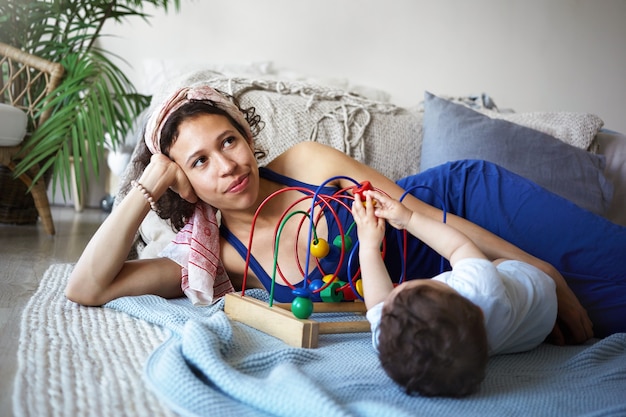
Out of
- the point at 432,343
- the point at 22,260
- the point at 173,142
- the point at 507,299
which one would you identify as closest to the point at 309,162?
the point at 173,142

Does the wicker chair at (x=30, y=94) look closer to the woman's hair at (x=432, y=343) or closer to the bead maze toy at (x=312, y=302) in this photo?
the bead maze toy at (x=312, y=302)

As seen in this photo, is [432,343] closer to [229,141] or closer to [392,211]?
[392,211]

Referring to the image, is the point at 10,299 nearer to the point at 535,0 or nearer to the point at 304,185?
the point at 304,185

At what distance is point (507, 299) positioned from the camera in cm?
107

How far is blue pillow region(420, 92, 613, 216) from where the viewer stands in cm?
207

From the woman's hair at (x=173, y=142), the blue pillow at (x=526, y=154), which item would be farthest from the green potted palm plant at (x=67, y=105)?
the blue pillow at (x=526, y=154)

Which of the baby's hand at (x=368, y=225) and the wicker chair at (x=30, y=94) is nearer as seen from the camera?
the baby's hand at (x=368, y=225)

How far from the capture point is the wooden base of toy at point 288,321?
1.18 meters

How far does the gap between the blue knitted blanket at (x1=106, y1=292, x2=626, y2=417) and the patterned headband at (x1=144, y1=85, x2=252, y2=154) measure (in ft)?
1.54

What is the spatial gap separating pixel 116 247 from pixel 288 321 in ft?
1.62

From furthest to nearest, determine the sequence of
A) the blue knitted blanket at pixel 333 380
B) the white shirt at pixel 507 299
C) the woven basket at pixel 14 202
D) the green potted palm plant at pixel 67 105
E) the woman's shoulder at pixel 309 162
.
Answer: the woven basket at pixel 14 202 → the green potted palm plant at pixel 67 105 → the woman's shoulder at pixel 309 162 → the white shirt at pixel 507 299 → the blue knitted blanket at pixel 333 380

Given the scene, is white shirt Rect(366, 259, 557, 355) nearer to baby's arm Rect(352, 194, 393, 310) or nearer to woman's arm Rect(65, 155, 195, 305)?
baby's arm Rect(352, 194, 393, 310)

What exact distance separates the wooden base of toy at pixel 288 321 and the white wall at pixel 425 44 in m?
3.14

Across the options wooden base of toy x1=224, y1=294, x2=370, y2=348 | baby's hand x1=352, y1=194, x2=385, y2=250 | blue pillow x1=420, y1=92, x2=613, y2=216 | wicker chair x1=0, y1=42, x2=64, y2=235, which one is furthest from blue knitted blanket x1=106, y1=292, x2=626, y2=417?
wicker chair x1=0, y1=42, x2=64, y2=235
